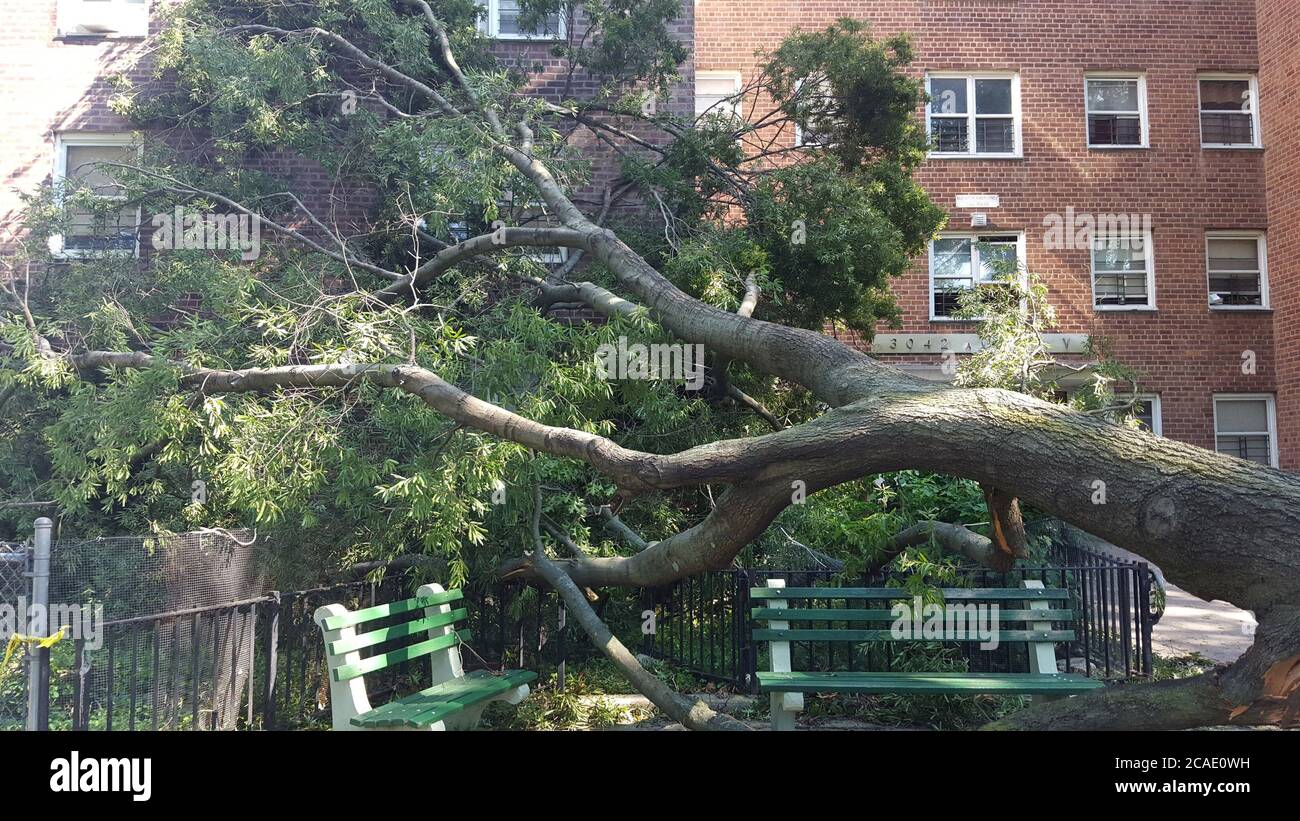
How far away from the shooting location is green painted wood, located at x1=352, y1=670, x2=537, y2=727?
564 centimetres

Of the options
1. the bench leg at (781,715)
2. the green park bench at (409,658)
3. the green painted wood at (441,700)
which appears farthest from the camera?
A: the bench leg at (781,715)

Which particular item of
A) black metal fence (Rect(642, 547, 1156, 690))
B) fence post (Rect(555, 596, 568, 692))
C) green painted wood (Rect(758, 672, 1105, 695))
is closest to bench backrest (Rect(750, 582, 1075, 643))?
green painted wood (Rect(758, 672, 1105, 695))

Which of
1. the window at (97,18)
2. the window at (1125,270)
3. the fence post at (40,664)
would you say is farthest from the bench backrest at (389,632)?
the window at (1125,270)

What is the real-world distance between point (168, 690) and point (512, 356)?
325 centimetres

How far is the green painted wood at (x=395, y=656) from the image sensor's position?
5.73m

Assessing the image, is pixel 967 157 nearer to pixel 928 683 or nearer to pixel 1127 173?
pixel 1127 173

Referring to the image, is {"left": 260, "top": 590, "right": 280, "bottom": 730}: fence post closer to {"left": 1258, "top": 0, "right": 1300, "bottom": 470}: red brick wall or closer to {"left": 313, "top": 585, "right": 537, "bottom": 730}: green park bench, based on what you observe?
{"left": 313, "top": 585, "right": 537, "bottom": 730}: green park bench

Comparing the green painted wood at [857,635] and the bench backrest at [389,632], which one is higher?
the bench backrest at [389,632]

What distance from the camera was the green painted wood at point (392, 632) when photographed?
579 centimetres

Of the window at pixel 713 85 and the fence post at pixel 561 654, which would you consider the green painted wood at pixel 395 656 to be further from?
the window at pixel 713 85

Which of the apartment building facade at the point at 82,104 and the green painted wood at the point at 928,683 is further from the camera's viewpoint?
→ the apartment building facade at the point at 82,104

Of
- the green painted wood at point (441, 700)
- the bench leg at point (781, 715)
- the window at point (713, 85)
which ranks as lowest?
the bench leg at point (781, 715)

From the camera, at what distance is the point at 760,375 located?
10.7 metres

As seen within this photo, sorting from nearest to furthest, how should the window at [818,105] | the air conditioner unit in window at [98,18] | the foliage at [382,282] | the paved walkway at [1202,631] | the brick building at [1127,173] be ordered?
the foliage at [382,282] → the paved walkway at [1202,631] → the window at [818,105] → the air conditioner unit in window at [98,18] → the brick building at [1127,173]
